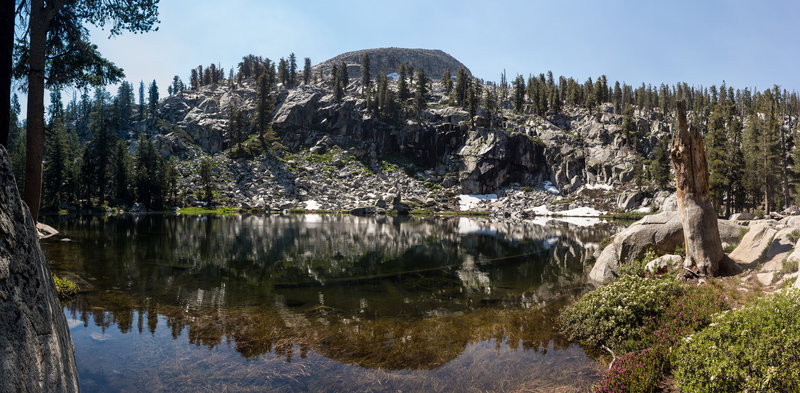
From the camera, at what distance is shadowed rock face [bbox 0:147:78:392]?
336cm

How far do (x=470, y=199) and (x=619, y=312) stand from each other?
115 m

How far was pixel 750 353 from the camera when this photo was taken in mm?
6168

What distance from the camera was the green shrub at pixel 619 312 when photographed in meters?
11.6

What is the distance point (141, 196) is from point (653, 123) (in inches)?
7030

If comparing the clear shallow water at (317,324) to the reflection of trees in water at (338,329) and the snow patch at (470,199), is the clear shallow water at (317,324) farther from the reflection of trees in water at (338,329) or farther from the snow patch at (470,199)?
the snow patch at (470,199)

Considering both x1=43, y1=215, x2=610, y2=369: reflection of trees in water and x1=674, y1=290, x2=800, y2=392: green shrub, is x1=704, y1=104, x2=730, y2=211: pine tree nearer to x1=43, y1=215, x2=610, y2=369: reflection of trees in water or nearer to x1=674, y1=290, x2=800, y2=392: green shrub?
x1=43, y1=215, x2=610, y2=369: reflection of trees in water

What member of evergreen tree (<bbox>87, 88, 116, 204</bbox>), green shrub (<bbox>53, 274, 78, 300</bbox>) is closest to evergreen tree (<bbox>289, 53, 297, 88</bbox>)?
evergreen tree (<bbox>87, 88, 116, 204</bbox>)

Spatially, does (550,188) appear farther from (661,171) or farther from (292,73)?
(292,73)

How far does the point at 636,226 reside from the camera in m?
22.2

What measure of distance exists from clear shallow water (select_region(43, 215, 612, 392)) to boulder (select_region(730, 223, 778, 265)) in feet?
23.5

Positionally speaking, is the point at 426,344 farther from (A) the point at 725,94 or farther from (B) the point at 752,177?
(A) the point at 725,94

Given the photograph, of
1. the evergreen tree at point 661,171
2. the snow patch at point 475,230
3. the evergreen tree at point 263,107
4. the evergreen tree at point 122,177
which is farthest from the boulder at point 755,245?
the evergreen tree at point 263,107

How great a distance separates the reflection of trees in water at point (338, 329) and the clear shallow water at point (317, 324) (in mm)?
62

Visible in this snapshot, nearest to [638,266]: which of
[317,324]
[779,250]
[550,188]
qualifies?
[779,250]
